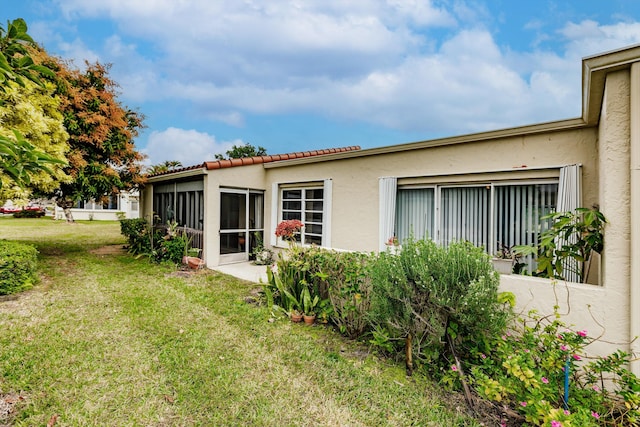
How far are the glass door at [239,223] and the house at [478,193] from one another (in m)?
0.04

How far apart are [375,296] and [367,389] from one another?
3.47 ft

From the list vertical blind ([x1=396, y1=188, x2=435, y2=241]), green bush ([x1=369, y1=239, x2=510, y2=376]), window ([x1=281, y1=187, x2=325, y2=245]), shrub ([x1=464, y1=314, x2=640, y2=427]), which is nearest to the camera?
shrub ([x1=464, y1=314, x2=640, y2=427])

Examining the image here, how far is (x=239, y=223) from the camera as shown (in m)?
10.5

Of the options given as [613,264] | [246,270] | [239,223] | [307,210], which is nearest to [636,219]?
[613,264]

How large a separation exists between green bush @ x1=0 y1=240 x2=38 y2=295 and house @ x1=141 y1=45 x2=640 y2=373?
4053 mm

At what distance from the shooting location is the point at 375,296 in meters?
3.90

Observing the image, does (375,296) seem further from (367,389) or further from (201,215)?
(201,215)

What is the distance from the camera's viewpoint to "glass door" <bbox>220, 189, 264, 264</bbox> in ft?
33.1

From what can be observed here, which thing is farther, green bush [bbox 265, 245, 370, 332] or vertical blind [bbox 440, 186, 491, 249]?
vertical blind [bbox 440, 186, 491, 249]

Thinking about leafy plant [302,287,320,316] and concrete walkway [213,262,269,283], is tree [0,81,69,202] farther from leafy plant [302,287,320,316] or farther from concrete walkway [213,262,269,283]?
concrete walkway [213,262,269,283]

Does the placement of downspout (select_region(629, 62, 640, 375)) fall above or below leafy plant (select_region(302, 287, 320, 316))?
above

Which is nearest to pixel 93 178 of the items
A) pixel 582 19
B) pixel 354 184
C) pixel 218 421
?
pixel 354 184

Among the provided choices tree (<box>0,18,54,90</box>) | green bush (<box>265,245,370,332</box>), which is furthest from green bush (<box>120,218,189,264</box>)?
tree (<box>0,18,54,90</box>)

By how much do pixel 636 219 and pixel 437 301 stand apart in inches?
88.8
